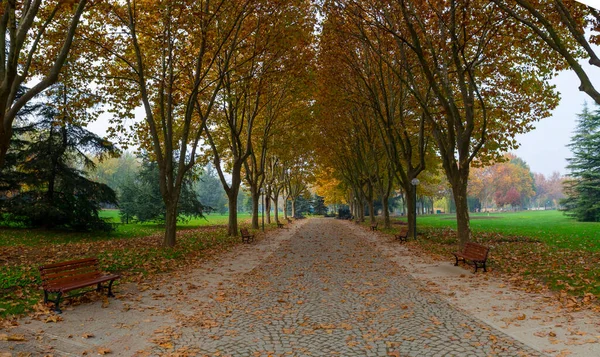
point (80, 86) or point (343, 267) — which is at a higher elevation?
point (80, 86)

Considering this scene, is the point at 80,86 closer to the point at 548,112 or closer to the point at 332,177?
the point at 548,112

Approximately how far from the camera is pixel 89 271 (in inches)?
297

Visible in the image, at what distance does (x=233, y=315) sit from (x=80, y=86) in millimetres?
12691

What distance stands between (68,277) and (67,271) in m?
0.12

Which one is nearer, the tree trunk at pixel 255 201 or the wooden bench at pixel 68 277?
the wooden bench at pixel 68 277

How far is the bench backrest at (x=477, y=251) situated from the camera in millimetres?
9742

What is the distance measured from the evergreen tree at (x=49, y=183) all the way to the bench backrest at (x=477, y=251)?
19095 mm

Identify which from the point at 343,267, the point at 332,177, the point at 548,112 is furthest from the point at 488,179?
the point at 343,267

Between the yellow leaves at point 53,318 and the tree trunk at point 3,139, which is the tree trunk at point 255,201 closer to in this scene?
the tree trunk at point 3,139

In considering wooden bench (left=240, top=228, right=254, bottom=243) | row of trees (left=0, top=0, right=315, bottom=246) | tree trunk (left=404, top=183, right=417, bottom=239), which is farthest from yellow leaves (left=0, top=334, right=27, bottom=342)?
tree trunk (left=404, top=183, right=417, bottom=239)

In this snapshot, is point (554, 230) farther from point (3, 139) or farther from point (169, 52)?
point (3, 139)

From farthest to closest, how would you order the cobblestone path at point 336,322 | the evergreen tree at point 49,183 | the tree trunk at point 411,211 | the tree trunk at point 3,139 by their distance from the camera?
the evergreen tree at point 49,183
the tree trunk at point 411,211
the tree trunk at point 3,139
the cobblestone path at point 336,322

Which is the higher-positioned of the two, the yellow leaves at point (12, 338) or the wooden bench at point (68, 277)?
the wooden bench at point (68, 277)

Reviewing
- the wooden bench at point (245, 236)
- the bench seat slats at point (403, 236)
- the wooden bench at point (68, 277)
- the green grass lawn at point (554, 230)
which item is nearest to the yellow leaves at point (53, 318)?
the wooden bench at point (68, 277)
